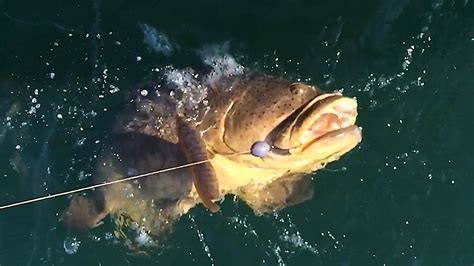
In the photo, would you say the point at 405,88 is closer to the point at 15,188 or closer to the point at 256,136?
the point at 256,136

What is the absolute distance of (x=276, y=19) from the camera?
543 centimetres

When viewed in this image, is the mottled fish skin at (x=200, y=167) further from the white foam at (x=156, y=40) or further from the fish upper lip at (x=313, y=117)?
the white foam at (x=156, y=40)

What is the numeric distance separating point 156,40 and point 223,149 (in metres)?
1.38

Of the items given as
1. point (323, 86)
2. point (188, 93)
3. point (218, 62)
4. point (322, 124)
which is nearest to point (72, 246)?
point (188, 93)

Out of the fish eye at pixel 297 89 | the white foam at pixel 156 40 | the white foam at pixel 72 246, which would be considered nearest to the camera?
the fish eye at pixel 297 89

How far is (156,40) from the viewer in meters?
5.33

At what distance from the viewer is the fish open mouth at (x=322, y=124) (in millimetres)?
3707

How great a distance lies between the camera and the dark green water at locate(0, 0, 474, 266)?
4.88 metres

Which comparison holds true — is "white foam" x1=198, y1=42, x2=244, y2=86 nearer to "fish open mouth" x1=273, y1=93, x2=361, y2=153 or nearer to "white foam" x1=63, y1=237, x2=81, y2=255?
"fish open mouth" x1=273, y1=93, x2=361, y2=153

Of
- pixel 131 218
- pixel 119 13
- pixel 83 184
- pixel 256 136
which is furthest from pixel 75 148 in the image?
pixel 256 136

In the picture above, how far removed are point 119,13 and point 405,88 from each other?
6.17ft

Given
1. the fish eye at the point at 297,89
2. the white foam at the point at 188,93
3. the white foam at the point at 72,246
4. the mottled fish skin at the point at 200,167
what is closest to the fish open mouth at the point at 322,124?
the fish eye at the point at 297,89

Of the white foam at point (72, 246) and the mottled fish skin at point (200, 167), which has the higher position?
the mottled fish skin at point (200, 167)

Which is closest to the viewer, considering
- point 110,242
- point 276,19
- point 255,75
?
point 255,75
